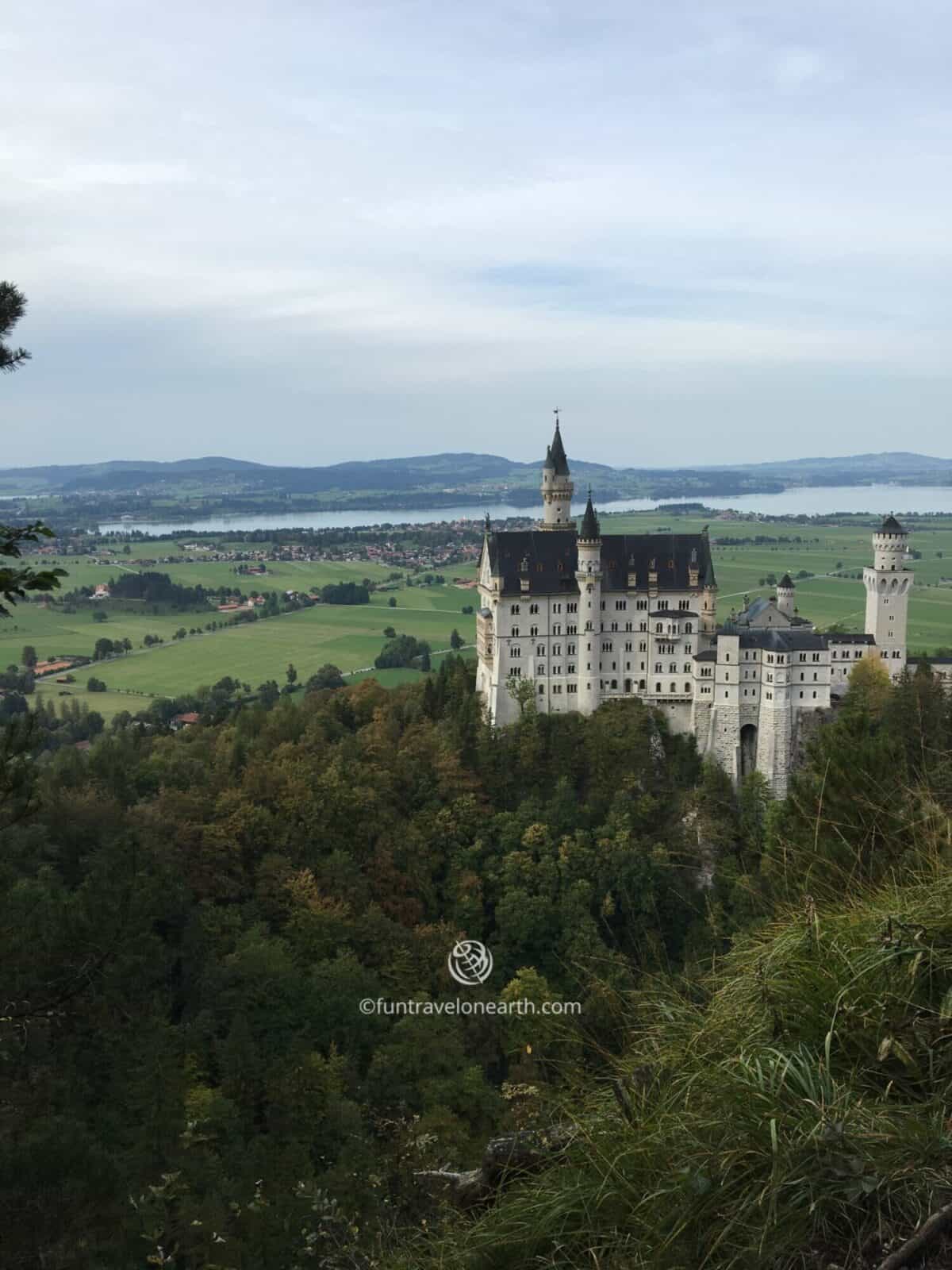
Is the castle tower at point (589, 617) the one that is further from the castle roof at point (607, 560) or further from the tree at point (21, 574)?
the tree at point (21, 574)

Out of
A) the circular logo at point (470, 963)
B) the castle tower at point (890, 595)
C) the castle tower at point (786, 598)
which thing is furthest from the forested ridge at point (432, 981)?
the castle tower at point (786, 598)

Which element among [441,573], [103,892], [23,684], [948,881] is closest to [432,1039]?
[103,892]

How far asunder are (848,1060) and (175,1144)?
62.3ft

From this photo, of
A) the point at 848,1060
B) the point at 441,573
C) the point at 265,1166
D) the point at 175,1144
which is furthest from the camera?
the point at 441,573

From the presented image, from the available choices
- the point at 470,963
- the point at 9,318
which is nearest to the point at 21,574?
the point at 9,318

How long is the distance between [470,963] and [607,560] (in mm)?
24569

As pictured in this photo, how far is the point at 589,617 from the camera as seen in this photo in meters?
59.1

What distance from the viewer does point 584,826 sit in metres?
51.1

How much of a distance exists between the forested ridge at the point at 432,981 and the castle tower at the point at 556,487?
11108 millimetres

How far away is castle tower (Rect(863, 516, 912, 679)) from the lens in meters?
59.0

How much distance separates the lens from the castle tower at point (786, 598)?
59406mm

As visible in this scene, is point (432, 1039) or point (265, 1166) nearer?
point (265, 1166)

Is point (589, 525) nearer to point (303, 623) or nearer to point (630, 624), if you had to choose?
point (630, 624)

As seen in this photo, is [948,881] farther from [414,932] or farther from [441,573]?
[441,573]
